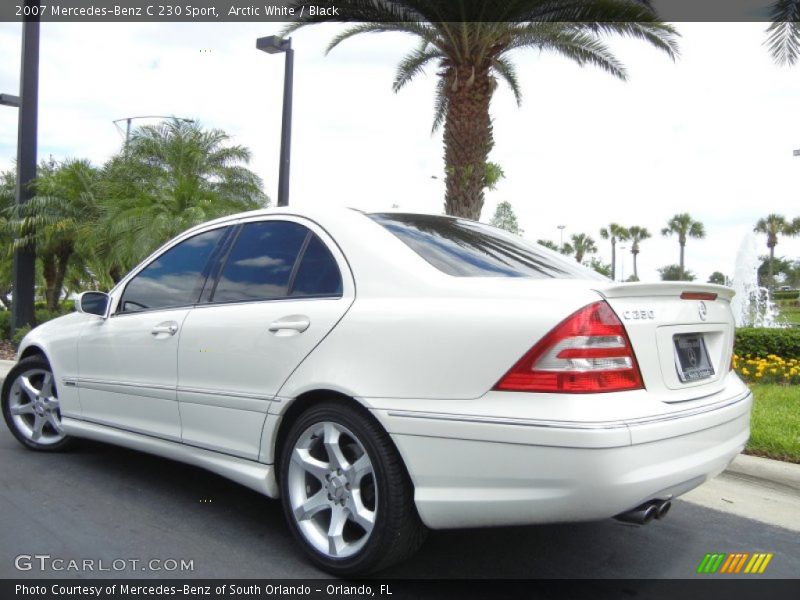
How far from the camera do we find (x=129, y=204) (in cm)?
1338

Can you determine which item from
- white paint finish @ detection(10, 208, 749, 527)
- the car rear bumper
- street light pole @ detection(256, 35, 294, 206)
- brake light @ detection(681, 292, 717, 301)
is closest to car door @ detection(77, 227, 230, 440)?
white paint finish @ detection(10, 208, 749, 527)

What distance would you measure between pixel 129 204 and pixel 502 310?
39.5ft

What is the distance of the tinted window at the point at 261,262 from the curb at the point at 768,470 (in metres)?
3.22

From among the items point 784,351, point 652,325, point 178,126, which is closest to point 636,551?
point 652,325

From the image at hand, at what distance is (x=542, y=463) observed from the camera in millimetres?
2549

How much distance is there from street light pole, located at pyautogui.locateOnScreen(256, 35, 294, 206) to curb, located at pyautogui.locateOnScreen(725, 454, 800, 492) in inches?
274

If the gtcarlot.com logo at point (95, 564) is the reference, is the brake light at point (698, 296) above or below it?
above

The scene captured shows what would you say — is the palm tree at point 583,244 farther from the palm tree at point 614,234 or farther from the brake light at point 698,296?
the brake light at point 698,296

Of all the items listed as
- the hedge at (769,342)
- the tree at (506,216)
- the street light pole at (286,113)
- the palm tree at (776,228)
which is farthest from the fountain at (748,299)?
the palm tree at (776,228)

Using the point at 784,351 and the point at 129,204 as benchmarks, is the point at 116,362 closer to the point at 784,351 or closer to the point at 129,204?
the point at 784,351

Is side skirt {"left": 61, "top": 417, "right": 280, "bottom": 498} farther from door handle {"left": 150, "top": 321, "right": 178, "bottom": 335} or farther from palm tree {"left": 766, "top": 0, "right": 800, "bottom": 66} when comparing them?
palm tree {"left": 766, "top": 0, "right": 800, "bottom": 66}

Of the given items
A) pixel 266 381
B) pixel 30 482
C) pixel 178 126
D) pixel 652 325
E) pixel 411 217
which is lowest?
pixel 30 482


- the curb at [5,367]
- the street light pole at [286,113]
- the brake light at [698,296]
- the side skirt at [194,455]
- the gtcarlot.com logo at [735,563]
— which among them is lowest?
the curb at [5,367]

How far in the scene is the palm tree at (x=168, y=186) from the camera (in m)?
12.8
